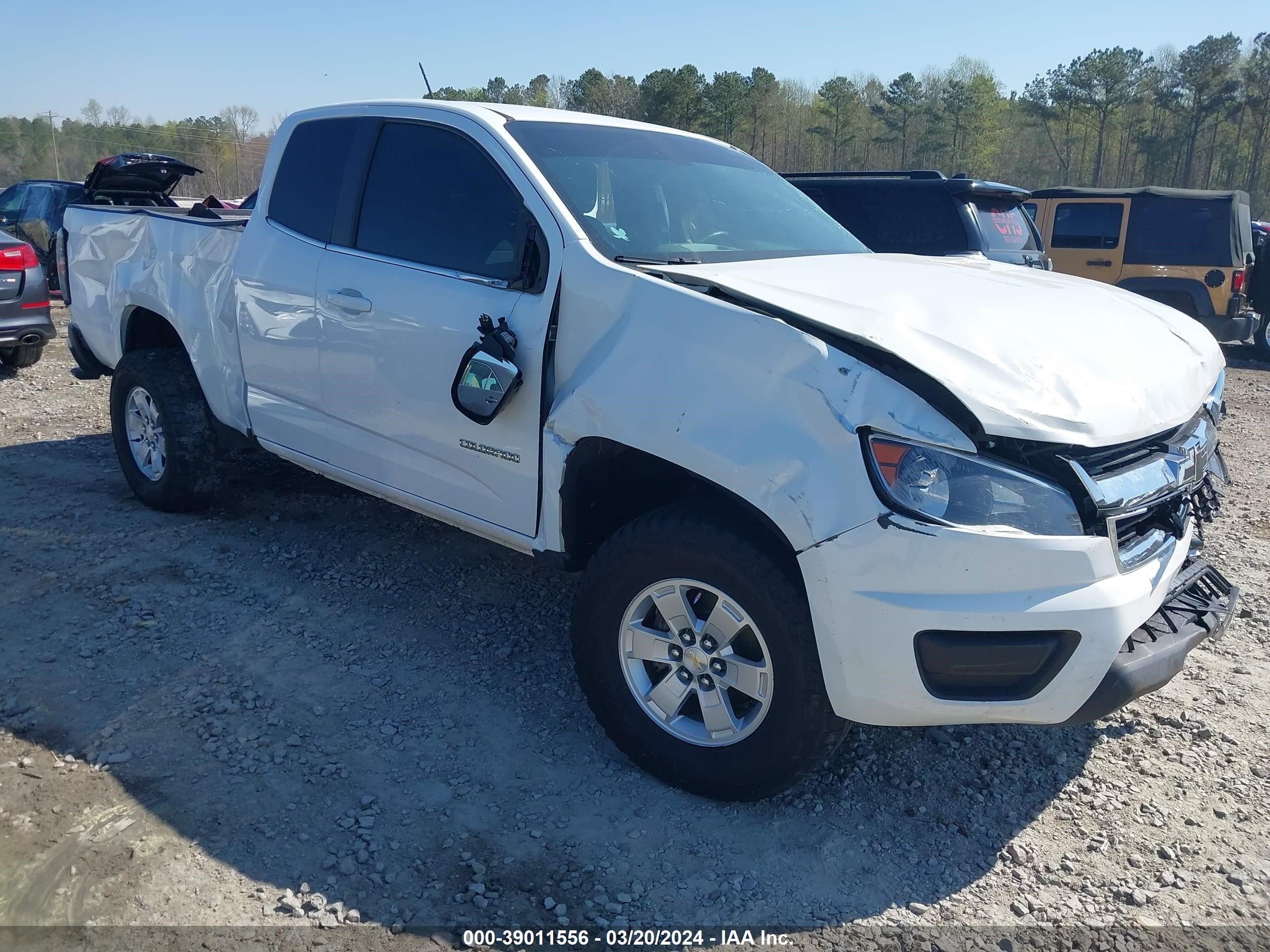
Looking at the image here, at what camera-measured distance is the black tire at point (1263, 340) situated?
12.4 meters

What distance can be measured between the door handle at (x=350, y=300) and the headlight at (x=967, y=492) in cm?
216

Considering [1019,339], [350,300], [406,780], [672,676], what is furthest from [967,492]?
[350,300]

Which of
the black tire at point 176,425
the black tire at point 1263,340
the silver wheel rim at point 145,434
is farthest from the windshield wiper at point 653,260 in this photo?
the black tire at point 1263,340

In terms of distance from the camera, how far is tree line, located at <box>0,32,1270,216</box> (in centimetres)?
4359

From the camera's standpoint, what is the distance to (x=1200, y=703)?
350 cm

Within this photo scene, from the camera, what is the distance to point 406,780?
300 centimetres

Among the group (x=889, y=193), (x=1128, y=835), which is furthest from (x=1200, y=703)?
(x=889, y=193)

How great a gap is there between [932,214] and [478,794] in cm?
715

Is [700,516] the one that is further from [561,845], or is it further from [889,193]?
[889,193]

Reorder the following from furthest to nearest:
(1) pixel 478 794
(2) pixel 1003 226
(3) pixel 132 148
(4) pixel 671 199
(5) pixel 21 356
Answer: (3) pixel 132 148
(5) pixel 21 356
(2) pixel 1003 226
(4) pixel 671 199
(1) pixel 478 794

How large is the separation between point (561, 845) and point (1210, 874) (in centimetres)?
182

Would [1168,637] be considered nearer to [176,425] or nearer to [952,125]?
[176,425]

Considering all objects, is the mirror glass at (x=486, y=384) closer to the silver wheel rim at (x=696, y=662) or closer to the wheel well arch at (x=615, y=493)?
the wheel well arch at (x=615, y=493)

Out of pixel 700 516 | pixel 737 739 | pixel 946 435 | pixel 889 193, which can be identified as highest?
pixel 889 193
